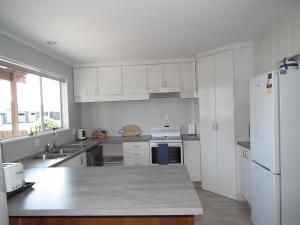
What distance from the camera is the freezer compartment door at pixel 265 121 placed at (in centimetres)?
199

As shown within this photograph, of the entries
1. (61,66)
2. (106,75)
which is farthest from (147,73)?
(61,66)

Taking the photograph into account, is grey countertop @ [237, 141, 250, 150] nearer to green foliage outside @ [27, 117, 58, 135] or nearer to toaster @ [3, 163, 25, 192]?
toaster @ [3, 163, 25, 192]

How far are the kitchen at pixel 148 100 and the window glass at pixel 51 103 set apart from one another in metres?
0.03

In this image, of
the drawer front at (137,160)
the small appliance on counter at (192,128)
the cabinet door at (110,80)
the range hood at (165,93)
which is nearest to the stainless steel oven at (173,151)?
the drawer front at (137,160)

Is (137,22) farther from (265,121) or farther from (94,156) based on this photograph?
(94,156)

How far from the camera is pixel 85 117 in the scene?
477 centimetres

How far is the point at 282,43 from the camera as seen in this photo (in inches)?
99.0

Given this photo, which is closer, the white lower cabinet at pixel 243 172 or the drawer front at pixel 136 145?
the white lower cabinet at pixel 243 172

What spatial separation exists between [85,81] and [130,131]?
136 centimetres

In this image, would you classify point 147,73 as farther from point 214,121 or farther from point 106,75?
point 214,121

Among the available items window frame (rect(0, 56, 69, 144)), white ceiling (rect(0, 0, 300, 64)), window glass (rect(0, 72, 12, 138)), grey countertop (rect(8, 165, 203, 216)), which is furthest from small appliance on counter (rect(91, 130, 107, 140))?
grey countertop (rect(8, 165, 203, 216))

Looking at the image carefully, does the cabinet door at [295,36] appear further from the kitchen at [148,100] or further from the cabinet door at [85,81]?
the cabinet door at [85,81]

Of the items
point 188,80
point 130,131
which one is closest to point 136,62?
point 188,80

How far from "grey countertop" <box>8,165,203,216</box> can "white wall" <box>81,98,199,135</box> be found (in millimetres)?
2709
